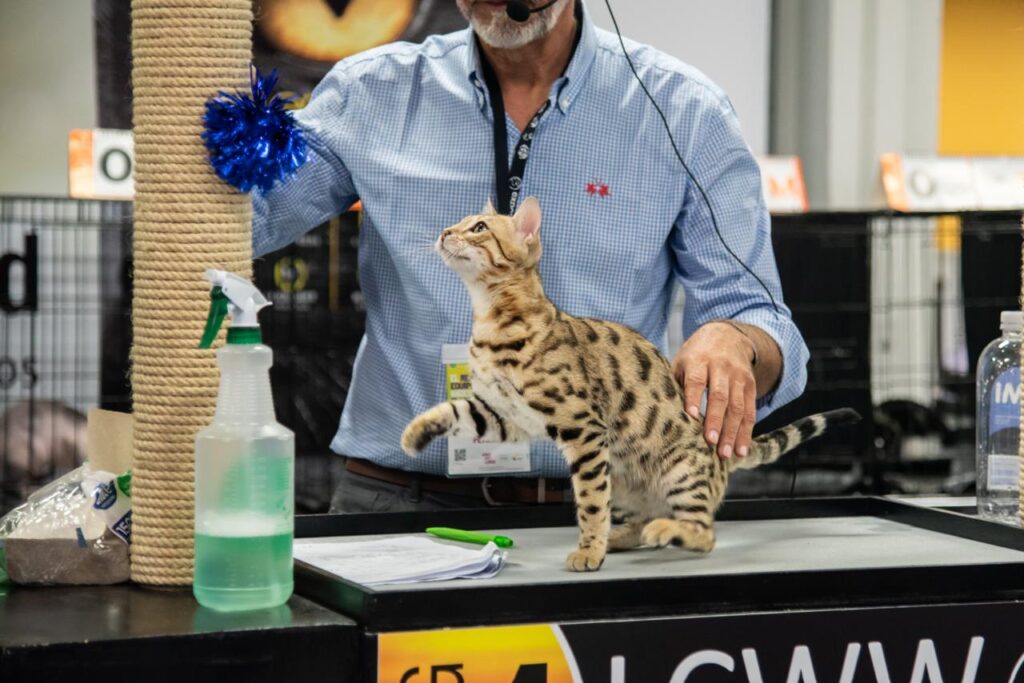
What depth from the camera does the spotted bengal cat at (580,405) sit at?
133cm

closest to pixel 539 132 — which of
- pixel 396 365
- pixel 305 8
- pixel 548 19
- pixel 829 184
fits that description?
pixel 548 19

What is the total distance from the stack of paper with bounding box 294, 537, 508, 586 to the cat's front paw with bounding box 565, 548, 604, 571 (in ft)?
0.21

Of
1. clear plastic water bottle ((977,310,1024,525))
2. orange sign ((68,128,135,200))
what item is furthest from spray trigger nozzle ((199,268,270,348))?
orange sign ((68,128,135,200))

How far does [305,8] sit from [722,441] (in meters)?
3.46

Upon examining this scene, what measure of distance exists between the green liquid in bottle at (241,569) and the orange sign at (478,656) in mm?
124

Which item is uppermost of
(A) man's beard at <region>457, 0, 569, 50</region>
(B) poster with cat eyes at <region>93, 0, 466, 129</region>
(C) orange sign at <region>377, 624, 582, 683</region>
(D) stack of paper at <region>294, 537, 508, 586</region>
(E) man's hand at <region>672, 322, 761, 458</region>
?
(B) poster with cat eyes at <region>93, 0, 466, 129</region>

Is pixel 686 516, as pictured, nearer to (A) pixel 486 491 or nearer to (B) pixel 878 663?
(B) pixel 878 663

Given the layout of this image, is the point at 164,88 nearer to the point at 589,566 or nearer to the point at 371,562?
the point at 371,562

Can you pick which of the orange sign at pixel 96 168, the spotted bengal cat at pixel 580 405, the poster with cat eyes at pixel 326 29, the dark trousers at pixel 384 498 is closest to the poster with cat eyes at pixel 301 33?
the poster with cat eyes at pixel 326 29

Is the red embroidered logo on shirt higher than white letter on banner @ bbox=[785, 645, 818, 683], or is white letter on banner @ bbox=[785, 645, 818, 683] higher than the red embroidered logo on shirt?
the red embroidered logo on shirt

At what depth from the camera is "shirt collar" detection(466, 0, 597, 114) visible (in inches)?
77.5

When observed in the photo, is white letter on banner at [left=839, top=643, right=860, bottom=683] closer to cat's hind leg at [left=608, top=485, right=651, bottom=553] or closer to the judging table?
the judging table

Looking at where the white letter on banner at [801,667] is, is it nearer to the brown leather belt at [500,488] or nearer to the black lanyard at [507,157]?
the brown leather belt at [500,488]

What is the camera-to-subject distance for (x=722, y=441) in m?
1.49
